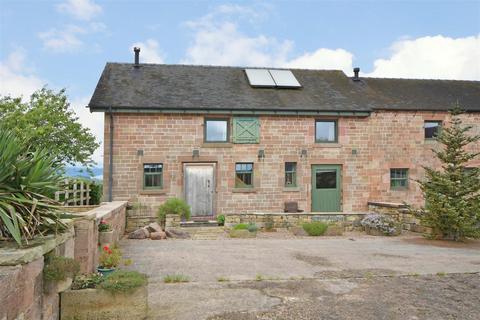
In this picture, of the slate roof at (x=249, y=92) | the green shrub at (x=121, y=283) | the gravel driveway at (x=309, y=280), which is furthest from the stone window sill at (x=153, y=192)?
the green shrub at (x=121, y=283)

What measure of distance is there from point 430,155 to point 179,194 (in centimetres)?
1142

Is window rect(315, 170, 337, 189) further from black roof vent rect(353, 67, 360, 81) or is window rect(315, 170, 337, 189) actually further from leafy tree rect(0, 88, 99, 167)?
leafy tree rect(0, 88, 99, 167)

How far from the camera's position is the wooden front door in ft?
51.3

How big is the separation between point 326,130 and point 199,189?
6166 mm

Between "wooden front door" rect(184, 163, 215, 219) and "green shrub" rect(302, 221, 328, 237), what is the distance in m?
4.36

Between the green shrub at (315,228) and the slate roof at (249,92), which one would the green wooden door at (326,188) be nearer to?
the slate roof at (249,92)

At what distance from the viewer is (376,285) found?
20.8 ft

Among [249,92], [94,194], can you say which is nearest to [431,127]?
[249,92]

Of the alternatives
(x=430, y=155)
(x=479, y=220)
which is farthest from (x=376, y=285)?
(x=430, y=155)

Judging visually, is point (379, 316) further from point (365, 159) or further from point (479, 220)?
point (365, 159)

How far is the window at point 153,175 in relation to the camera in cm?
1538

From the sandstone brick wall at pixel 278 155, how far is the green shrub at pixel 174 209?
3.18 feet

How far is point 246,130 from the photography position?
16.0 meters

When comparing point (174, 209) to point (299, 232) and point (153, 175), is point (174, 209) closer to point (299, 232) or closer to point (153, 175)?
point (153, 175)
